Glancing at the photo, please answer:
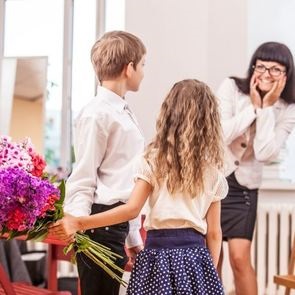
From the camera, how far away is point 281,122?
10.9ft

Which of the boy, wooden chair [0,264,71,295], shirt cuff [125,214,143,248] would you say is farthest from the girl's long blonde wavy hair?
wooden chair [0,264,71,295]

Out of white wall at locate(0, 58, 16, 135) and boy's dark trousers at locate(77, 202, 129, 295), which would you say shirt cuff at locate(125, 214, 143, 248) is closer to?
boy's dark trousers at locate(77, 202, 129, 295)

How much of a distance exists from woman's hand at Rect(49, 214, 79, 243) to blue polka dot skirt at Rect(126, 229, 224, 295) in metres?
0.34

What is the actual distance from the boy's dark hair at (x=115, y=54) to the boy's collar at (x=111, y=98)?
0.15 feet

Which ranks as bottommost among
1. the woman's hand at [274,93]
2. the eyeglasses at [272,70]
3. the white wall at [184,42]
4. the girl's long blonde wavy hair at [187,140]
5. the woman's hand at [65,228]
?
the woman's hand at [65,228]

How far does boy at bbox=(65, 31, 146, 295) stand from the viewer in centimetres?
187

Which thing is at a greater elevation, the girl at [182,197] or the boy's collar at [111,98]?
the boy's collar at [111,98]

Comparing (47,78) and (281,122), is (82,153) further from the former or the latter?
(47,78)

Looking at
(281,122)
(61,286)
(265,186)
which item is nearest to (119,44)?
(281,122)

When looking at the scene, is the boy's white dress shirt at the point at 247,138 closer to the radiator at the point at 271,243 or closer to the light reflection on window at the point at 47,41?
the radiator at the point at 271,243

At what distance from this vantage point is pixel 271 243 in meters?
3.51

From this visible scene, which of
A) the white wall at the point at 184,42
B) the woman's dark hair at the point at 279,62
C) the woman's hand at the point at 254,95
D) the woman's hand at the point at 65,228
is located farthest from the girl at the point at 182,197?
the white wall at the point at 184,42

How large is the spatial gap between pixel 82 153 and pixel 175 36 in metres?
1.82

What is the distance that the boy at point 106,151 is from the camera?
187 cm
